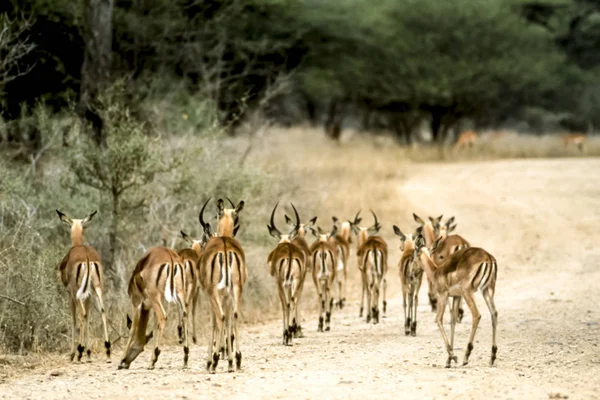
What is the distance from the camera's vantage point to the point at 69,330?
37.4 feet

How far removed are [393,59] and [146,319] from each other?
25888 millimetres

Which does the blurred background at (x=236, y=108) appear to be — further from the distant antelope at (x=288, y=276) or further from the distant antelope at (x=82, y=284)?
the distant antelope at (x=288, y=276)

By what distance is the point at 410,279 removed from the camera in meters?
12.4

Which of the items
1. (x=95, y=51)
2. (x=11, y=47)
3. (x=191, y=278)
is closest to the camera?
(x=191, y=278)

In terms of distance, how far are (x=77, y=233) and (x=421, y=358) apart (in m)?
3.97

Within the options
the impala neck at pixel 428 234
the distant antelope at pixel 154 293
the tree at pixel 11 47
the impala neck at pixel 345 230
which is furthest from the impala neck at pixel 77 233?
the impala neck at pixel 345 230

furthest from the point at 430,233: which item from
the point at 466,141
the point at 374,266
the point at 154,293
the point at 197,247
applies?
the point at 466,141

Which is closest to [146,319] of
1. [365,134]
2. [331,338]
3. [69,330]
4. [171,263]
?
[171,263]

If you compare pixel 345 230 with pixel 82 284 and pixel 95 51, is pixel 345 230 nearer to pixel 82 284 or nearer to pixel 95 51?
pixel 95 51

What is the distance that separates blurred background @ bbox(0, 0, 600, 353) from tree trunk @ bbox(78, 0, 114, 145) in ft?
0.09

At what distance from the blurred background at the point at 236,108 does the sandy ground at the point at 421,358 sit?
1663 millimetres

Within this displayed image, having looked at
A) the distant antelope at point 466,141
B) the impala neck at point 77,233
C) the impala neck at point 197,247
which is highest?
the distant antelope at point 466,141

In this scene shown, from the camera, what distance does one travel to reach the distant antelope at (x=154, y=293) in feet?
32.4

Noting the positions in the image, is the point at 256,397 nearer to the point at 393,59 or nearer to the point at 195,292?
the point at 195,292
